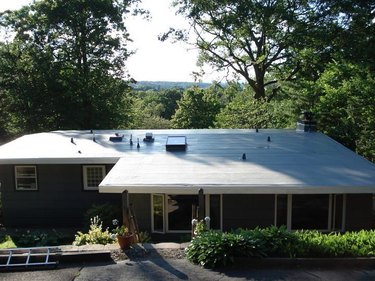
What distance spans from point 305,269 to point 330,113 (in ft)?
49.7

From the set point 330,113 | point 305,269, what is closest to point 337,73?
point 330,113

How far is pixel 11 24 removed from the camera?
2791 cm

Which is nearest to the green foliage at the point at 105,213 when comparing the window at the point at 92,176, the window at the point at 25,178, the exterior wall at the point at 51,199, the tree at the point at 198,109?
the exterior wall at the point at 51,199

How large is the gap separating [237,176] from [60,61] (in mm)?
21013

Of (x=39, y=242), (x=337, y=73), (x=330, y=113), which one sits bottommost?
(x=39, y=242)

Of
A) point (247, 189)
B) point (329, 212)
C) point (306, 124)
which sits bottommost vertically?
point (329, 212)

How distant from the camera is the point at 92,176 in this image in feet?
45.0

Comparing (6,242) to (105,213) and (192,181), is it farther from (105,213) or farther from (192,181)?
(192,181)

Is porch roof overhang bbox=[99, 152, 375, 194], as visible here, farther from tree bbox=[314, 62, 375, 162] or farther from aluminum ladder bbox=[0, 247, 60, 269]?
tree bbox=[314, 62, 375, 162]

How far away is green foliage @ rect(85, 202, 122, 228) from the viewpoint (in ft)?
40.6

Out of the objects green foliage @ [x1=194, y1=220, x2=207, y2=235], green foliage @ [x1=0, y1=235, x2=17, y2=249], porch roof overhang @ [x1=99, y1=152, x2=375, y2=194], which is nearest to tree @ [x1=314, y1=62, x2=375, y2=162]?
porch roof overhang @ [x1=99, y1=152, x2=375, y2=194]

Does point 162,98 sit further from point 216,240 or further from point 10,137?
point 216,240

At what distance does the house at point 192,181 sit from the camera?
1048cm

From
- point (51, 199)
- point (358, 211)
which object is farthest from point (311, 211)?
point (51, 199)
